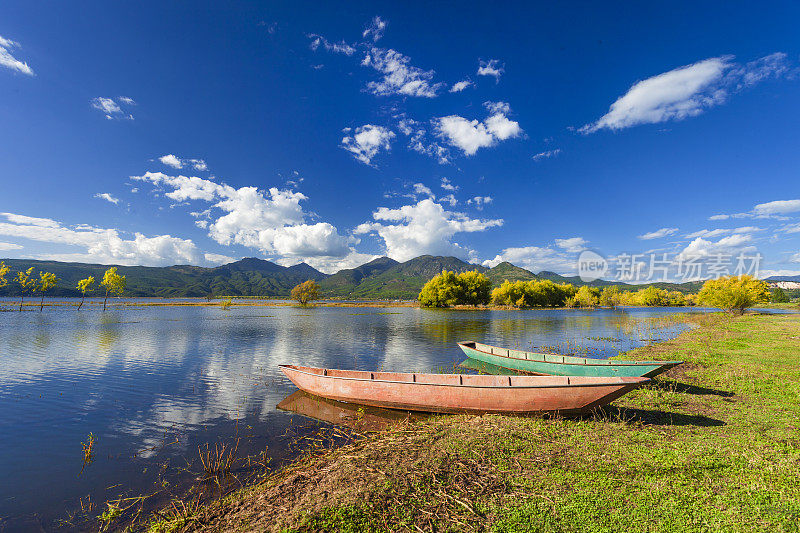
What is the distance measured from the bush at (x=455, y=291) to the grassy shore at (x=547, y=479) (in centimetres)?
10591

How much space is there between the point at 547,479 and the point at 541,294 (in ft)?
464

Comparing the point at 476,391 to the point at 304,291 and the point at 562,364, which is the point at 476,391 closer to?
the point at 562,364

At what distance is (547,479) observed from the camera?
7.37 metres

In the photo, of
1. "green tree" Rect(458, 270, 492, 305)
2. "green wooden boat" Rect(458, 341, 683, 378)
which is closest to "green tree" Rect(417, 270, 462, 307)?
"green tree" Rect(458, 270, 492, 305)

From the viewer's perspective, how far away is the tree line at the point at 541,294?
235ft

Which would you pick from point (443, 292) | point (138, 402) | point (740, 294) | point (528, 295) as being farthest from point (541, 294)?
point (138, 402)

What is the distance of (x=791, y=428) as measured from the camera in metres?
10.1

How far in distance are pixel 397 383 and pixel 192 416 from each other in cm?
941

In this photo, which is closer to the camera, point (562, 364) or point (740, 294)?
point (562, 364)

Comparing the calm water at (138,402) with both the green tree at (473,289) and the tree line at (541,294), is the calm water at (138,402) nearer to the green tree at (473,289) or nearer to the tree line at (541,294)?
the tree line at (541,294)

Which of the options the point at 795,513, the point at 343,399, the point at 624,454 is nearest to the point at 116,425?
the point at 343,399

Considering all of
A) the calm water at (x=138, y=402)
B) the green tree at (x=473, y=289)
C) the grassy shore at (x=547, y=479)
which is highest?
the green tree at (x=473, y=289)

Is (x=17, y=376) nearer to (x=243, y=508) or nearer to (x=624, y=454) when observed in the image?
(x=243, y=508)

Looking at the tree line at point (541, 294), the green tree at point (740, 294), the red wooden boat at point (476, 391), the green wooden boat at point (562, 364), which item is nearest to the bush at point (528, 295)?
the tree line at point (541, 294)
